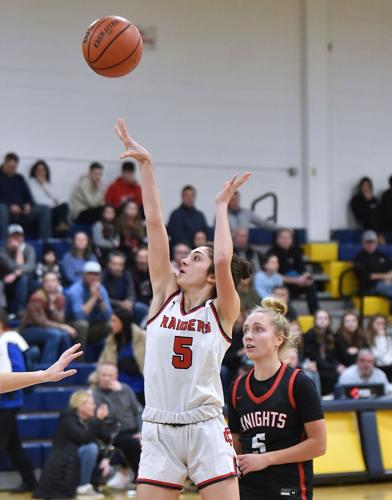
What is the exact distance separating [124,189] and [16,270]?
3.48 metres

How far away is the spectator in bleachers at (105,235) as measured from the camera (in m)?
12.3

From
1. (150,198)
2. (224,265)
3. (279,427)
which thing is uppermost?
(150,198)

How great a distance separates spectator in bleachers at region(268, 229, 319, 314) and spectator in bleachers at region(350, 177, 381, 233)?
2639mm

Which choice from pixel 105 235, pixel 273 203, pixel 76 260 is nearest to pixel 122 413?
pixel 76 260

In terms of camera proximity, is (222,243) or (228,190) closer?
(222,243)

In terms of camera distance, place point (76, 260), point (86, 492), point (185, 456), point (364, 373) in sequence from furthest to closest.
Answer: point (76, 260) < point (364, 373) < point (86, 492) < point (185, 456)

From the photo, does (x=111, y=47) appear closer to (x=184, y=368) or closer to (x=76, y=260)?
(x=184, y=368)

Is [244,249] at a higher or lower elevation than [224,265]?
higher

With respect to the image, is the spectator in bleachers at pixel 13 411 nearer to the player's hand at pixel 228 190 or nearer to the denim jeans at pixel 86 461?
the denim jeans at pixel 86 461

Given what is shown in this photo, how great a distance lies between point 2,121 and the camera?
14070 mm

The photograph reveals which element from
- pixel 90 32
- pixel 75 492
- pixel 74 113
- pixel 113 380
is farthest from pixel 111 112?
pixel 90 32

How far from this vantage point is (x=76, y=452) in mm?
8297

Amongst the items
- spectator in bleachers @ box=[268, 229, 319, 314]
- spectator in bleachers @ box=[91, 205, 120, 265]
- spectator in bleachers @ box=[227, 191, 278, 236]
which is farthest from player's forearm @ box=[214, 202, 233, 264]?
spectator in bleachers @ box=[227, 191, 278, 236]

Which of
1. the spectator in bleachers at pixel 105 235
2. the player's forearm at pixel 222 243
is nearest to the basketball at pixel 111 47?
the player's forearm at pixel 222 243
